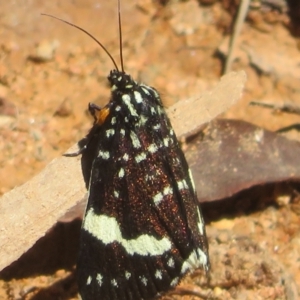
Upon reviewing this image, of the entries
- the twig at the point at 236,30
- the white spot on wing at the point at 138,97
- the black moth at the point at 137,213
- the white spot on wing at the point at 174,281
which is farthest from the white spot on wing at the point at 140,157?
the twig at the point at 236,30

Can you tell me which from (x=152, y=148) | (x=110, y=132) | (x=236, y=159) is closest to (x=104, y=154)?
(x=110, y=132)

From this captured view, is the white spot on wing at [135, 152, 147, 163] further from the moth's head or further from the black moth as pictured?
the moth's head

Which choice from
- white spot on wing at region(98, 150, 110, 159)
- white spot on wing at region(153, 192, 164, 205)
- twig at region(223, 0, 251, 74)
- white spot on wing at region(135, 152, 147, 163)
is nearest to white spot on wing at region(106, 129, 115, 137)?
white spot on wing at region(98, 150, 110, 159)

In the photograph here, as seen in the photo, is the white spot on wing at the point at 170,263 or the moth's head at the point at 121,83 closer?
the white spot on wing at the point at 170,263

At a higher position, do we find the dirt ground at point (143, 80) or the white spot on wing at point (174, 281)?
the white spot on wing at point (174, 281)

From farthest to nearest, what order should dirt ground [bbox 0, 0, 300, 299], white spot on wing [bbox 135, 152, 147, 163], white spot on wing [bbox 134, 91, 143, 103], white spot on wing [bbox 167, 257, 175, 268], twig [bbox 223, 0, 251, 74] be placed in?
twig [bbox 223, 0, 251, 74]
dirt ground [bbox 0, 0, 300, 299]
white spot on wing [bbox 134, 91, 143, 103]
white spot on wing [bbox 135, 152, 147, 163]
white spot on wing [bbox 167, 257, 175, 268]

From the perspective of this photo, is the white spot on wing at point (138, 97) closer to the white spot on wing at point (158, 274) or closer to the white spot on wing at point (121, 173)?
the white spot on wing at point (121, 173)
